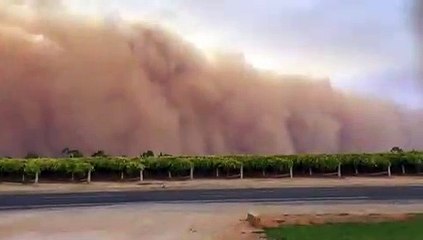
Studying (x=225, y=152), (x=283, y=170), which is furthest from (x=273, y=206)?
(x=225, y=152)

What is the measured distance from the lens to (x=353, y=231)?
1195 cm

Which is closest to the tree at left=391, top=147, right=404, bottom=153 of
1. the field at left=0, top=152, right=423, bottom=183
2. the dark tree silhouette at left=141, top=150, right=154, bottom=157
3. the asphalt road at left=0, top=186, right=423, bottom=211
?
the field at left=0, top=152, right=423, bottom=183

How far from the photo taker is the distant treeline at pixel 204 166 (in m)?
26.9

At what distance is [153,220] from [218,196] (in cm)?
612

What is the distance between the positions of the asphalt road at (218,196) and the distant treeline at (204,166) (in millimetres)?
4975

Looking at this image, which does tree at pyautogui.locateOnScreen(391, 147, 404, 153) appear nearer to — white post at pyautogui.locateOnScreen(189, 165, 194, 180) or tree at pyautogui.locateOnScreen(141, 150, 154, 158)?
white post at pyautogui.locateOnScreen(189, 165, 194, 180)

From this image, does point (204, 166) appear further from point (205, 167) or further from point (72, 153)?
point (72, 153)

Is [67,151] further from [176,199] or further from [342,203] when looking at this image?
[342,203]

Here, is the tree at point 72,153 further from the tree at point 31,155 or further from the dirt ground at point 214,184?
the dirt ground at point 214,184

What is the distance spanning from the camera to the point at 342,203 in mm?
17344

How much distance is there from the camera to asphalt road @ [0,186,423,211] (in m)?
18.5

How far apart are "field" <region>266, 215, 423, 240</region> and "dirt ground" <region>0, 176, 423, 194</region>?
11.3 metres

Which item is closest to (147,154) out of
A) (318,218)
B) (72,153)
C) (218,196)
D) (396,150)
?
(72,153)

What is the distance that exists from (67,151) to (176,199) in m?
12.0
